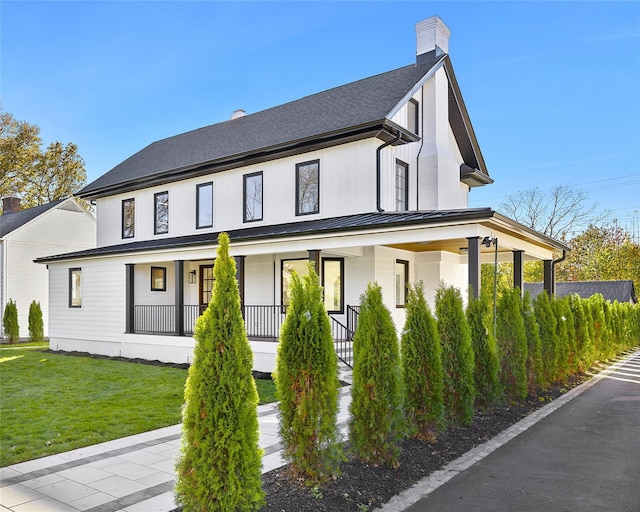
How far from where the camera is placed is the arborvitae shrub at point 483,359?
6.95 m

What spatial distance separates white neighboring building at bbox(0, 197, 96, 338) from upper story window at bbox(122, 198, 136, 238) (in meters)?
7.26

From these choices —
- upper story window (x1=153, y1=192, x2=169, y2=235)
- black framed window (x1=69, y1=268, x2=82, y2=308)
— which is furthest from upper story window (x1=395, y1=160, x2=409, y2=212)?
black framed window (x1=69, y1=268, x2=82, y2=308)

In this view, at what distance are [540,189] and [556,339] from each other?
110ft

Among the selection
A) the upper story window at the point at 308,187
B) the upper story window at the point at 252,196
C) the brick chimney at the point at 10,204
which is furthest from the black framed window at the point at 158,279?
the brick chimney at the point at 10,204

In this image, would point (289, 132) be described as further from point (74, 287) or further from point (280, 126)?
point (74, 287)

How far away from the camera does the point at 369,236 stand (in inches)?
389

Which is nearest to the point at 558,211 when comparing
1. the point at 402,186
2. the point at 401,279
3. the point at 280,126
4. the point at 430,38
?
the point at 430,38

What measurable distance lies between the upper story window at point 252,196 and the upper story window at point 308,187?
1.38 m

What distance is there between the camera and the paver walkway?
391 centimetres

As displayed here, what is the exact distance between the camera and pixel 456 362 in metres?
6.29

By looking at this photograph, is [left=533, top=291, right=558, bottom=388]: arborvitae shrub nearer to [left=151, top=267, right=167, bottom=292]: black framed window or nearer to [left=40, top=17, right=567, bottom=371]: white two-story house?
[left=40, top=17, right=567, bottom=371]: white two-story house

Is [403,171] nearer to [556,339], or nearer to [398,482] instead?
[556,339]

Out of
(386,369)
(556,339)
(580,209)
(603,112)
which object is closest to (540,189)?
(580,209)

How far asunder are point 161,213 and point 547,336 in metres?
12.2
